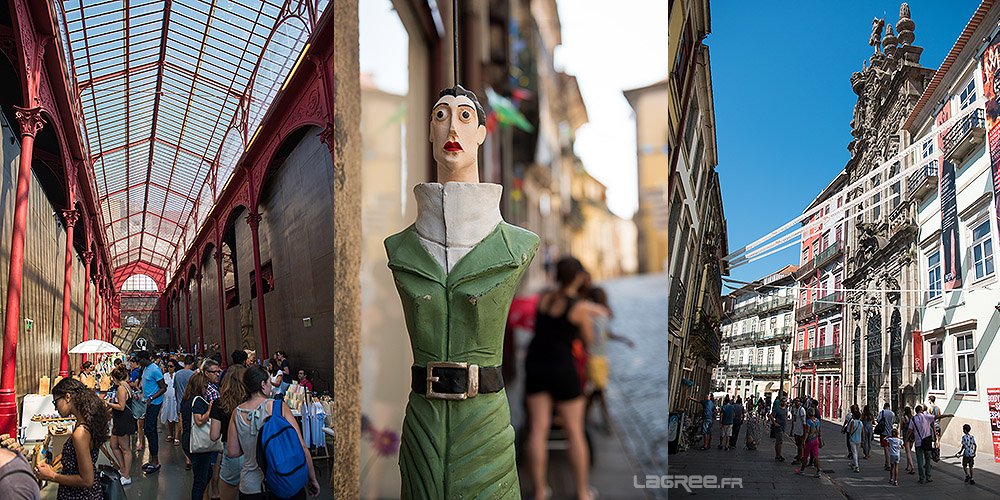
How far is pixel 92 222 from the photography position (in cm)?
383

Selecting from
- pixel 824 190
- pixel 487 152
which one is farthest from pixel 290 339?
pixel 824 190

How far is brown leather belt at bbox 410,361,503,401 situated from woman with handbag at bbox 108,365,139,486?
2.55 metres

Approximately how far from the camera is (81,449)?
2.03 m

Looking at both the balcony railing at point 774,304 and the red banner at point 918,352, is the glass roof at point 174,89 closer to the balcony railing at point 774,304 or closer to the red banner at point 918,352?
the balcony railing at point 774,304

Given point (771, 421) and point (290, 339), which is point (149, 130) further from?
point (771, 421)

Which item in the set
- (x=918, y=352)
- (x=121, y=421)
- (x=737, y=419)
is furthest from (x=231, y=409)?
(x=918, y=352)

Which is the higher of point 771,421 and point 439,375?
point 439,375

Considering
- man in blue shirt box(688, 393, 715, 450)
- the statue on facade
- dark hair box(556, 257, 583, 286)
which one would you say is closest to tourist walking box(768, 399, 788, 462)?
man in blue shirt box(688, 393, 715, 450)

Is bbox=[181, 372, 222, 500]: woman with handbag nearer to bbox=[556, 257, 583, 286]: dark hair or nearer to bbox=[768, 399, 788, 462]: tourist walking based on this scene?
bbox=[556, 257, 583, 286]: dark hair

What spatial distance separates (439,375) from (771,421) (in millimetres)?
2418

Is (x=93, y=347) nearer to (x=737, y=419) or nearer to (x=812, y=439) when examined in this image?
(x=737, y=419)

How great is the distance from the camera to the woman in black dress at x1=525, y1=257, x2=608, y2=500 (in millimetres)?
2320

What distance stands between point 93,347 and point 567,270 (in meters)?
2.74

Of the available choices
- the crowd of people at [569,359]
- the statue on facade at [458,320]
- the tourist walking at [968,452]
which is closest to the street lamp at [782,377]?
the tourist walking at [968,452]
